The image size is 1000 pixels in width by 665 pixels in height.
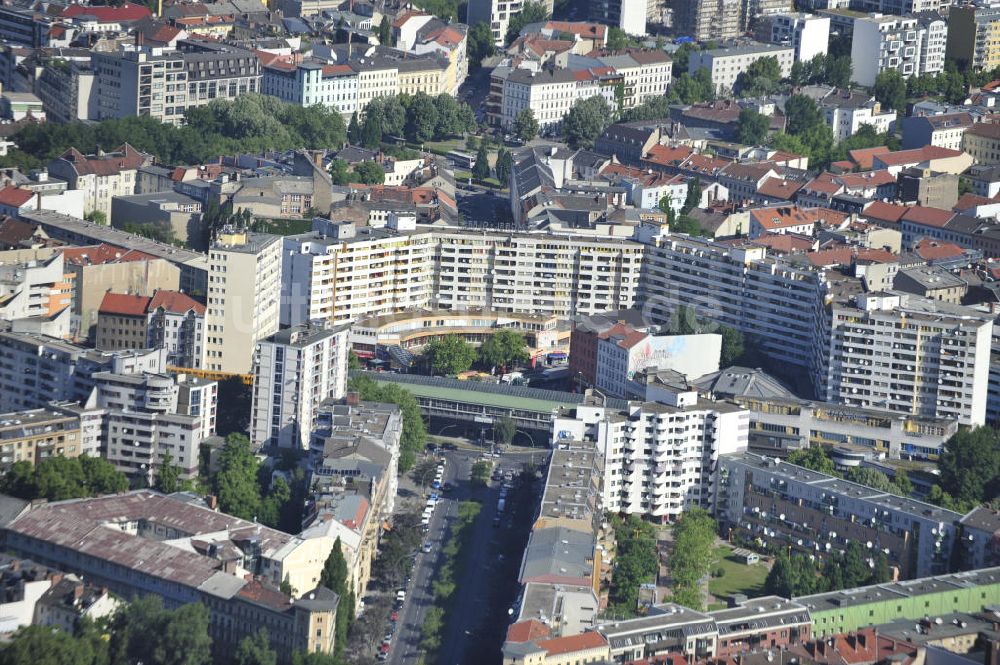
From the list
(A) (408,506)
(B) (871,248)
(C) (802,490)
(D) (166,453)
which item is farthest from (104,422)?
(B) (871,248)

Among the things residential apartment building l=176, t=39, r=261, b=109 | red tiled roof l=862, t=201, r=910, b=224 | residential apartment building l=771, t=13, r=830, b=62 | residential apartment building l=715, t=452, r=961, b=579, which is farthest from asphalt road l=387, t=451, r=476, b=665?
residential apartment building l=771, t=13, r=830, b=62

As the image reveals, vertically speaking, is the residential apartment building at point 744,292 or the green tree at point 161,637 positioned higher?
the residential apartment building at point 744,292

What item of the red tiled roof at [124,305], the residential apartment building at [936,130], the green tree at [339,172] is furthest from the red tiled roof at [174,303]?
the residential apartment building at [936,130]

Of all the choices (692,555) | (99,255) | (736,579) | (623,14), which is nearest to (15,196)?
(99,255)

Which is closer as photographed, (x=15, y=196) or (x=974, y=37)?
(x=15, y=196)

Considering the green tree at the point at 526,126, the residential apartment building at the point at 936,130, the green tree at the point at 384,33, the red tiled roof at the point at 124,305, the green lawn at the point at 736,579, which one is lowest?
the green lawn at the point at 736,579

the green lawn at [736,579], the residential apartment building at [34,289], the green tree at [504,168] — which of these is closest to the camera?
the green lawn at [736,579]

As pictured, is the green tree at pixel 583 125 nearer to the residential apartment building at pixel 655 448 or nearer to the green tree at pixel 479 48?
the green tree at pixel 479 48

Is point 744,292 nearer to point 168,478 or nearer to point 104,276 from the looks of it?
point 104,276
